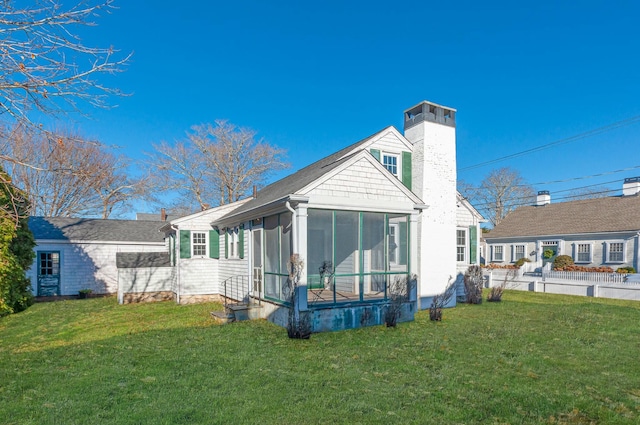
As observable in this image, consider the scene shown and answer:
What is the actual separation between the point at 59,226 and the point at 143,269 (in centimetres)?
624

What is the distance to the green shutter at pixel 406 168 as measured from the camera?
41.2ft

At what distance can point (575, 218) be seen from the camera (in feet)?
81.9

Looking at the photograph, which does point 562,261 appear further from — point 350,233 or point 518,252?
point 350,233

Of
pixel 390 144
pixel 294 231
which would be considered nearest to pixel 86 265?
pixel 294 231

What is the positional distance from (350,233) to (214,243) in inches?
225

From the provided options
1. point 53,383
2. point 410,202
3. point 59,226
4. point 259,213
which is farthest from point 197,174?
point 53,383

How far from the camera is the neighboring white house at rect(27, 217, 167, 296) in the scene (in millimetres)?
16125

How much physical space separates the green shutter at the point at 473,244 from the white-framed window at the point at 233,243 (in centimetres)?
944

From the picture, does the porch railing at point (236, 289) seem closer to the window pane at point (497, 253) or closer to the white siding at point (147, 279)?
the white siding at point (147, 279)

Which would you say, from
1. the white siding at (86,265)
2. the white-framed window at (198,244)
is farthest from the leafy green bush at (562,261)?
the white siding at (86,265)

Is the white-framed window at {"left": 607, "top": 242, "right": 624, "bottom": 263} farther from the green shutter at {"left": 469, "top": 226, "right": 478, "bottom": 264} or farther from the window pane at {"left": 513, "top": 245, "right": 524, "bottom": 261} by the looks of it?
the green shutter at {"left": 469, "top": 226, "right": 478, "bottom": 264}

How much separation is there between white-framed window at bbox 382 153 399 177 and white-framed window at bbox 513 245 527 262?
19821 mm

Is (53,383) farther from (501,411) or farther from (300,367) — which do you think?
(501,411)

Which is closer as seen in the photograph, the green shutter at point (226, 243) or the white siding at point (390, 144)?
the white siding at point (390, 144)
